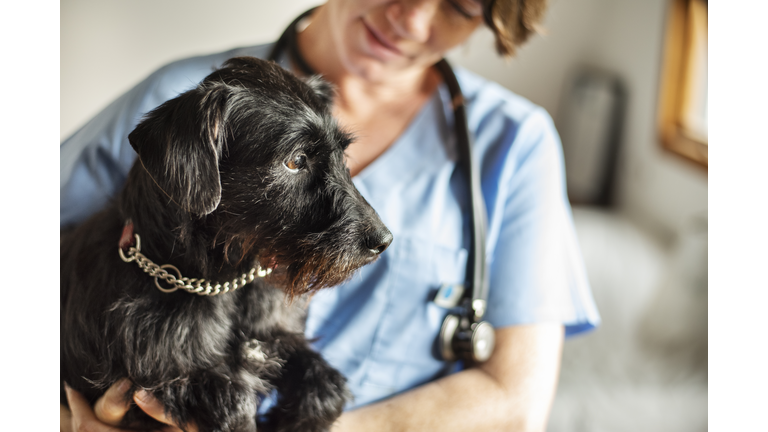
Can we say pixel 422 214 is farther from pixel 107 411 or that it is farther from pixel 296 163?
pixel 107 411

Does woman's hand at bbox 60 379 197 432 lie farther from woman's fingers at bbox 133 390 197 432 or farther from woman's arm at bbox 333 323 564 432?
woman's arm at bbox 333 323 564 432

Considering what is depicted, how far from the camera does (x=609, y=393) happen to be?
141cm

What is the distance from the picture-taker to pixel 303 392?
0.88m

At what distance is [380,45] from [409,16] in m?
0.09

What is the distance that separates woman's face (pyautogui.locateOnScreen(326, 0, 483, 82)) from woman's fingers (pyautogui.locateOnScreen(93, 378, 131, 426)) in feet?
2.53

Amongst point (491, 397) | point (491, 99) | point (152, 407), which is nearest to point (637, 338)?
point (491, 397)

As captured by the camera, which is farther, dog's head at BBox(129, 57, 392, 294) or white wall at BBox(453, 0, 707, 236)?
white wall at BBox(453, 0, 707, 236)

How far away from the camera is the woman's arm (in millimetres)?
1025

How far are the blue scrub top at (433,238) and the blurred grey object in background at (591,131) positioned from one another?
0.14 m

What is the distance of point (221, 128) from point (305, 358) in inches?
19.7

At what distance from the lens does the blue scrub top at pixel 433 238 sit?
1029 millimetres

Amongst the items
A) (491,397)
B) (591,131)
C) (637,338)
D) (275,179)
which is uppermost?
(275,179)

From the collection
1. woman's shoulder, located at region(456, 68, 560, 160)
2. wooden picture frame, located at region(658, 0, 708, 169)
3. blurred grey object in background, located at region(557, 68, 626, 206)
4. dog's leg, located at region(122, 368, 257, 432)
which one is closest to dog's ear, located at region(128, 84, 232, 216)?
dog's leg, located at region(122, 368, 257, 432)
